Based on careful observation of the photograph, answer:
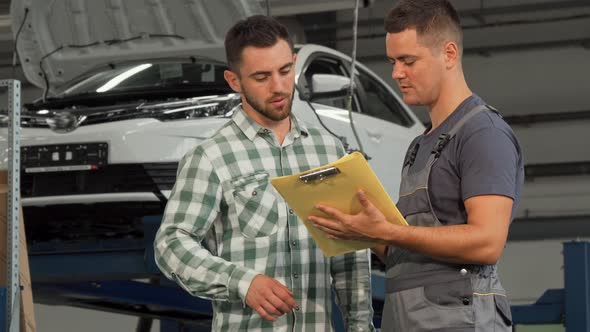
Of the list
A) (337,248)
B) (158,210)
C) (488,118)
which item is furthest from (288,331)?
(158,210)

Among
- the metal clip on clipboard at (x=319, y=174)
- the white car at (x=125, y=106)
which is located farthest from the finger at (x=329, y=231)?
the white car at (x=125, y=106)

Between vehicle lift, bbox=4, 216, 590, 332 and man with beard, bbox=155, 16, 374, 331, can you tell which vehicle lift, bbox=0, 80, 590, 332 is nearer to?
vehicle lift, bbox=4, 216, 590, 332

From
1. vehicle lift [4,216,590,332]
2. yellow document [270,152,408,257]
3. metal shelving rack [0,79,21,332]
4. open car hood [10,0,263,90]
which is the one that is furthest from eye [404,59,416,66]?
open car hood [10,0,263,90]

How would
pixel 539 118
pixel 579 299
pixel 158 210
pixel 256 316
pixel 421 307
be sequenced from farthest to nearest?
pixel 539 118 → pixel 579 299 → pixel 158 210 → pixel 256 316 → pixel 421 307

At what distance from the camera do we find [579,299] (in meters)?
5.82

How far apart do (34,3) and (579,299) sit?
3.29m

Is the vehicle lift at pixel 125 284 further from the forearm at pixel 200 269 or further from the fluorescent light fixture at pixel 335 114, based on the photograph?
the forearm at pixel 200 269

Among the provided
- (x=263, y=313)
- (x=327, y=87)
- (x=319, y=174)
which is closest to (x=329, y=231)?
(x=319, y=174)

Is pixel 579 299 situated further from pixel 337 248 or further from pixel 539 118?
pixel 539 118

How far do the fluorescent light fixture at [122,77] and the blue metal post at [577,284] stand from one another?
2.46 m

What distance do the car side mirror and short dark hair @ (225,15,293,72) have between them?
2.77m

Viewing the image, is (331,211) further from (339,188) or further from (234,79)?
(234,79)

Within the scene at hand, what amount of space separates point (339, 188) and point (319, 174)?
0.18 ft

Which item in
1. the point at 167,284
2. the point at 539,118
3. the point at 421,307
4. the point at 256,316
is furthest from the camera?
the point at 539,118
